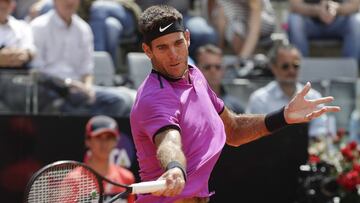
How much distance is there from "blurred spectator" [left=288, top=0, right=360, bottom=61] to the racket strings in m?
5.89

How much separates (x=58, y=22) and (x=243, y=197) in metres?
2.31

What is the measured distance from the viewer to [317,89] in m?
8.63

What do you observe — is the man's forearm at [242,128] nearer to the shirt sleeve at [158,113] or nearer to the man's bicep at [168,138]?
the shirt sleeve at [158,113]

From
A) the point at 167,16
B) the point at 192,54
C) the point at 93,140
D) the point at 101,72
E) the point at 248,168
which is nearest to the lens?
the point at 167,16

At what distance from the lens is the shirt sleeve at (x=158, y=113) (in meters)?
4.54

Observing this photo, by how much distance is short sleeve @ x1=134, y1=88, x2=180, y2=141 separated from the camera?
454 cm

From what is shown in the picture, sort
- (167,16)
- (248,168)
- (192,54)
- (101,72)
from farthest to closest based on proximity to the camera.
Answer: (192,54)
(101,72)
(248,168)
(167,16)

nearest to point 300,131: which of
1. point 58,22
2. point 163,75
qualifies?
point 58,22

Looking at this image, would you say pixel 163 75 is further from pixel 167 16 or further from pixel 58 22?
pixel 58 22

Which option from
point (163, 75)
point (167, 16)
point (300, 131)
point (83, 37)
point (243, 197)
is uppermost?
point (167, 16)

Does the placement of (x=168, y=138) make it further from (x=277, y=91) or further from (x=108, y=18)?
(x=108, y=18)

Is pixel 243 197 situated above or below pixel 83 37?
below

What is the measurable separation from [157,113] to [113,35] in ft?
16.4

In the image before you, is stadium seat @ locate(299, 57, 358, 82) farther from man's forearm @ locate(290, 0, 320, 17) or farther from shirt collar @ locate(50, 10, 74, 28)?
shirt collar @ locate(50, 10, 74, 28)
